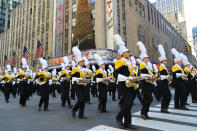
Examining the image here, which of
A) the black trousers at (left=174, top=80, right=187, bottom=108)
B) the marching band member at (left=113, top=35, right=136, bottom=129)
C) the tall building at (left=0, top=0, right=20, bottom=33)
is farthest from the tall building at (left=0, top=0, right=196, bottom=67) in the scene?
the tall building at (left=0, top=0, right=20, bottom=33)

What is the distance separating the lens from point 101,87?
7195mm

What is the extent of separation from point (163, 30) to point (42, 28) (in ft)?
139

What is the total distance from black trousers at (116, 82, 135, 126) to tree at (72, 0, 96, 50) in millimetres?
26745

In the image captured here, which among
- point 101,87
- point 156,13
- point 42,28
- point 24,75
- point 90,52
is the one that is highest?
point 156,13

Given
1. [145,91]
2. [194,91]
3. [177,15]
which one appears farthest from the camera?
[177,15]

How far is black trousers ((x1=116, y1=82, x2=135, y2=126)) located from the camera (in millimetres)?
4230

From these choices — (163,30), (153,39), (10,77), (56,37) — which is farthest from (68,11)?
(163,30)

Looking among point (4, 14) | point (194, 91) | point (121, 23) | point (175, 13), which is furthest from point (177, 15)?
point (194, 91)

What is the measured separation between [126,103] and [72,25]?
1320 inches

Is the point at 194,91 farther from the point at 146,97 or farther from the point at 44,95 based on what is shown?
the point at 44,95

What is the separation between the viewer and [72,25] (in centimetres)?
3547

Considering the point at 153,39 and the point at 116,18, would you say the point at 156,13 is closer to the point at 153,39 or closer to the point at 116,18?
the point at 153,39

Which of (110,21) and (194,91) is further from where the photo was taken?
(110,21)

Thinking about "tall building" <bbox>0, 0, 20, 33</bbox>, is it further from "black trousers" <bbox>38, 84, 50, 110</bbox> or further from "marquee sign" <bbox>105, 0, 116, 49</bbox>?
"black trousers" <bbox>38, 84, 50, 110</bbox>
